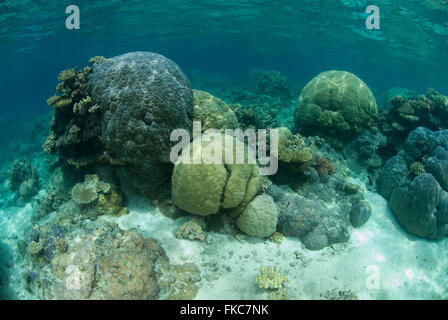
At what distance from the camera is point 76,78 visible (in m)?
6.40

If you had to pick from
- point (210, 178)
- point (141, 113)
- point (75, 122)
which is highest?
point (141, 113)

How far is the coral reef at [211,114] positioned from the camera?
650 centimetres

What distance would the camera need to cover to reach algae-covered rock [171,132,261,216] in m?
4.87

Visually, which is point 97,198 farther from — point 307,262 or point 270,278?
point 307,262

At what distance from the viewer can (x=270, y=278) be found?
4824mm

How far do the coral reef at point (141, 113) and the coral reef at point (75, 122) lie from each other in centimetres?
38

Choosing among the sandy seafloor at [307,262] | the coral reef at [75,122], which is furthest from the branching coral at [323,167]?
the coral reef at [75,122]

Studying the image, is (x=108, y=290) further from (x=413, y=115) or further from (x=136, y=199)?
(x=413, y=115)

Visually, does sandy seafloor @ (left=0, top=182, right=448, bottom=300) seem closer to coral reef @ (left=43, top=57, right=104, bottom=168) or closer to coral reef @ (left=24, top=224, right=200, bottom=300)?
coral reef @ (left=24, top=224, right=200, bottom=300)

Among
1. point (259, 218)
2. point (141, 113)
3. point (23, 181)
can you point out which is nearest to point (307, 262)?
point (259, 218)

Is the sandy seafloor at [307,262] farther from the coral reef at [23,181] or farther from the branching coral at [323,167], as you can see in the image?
the coral reef at [23,181]

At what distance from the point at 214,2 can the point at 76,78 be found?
25.8 metres

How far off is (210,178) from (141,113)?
2.18 meters
